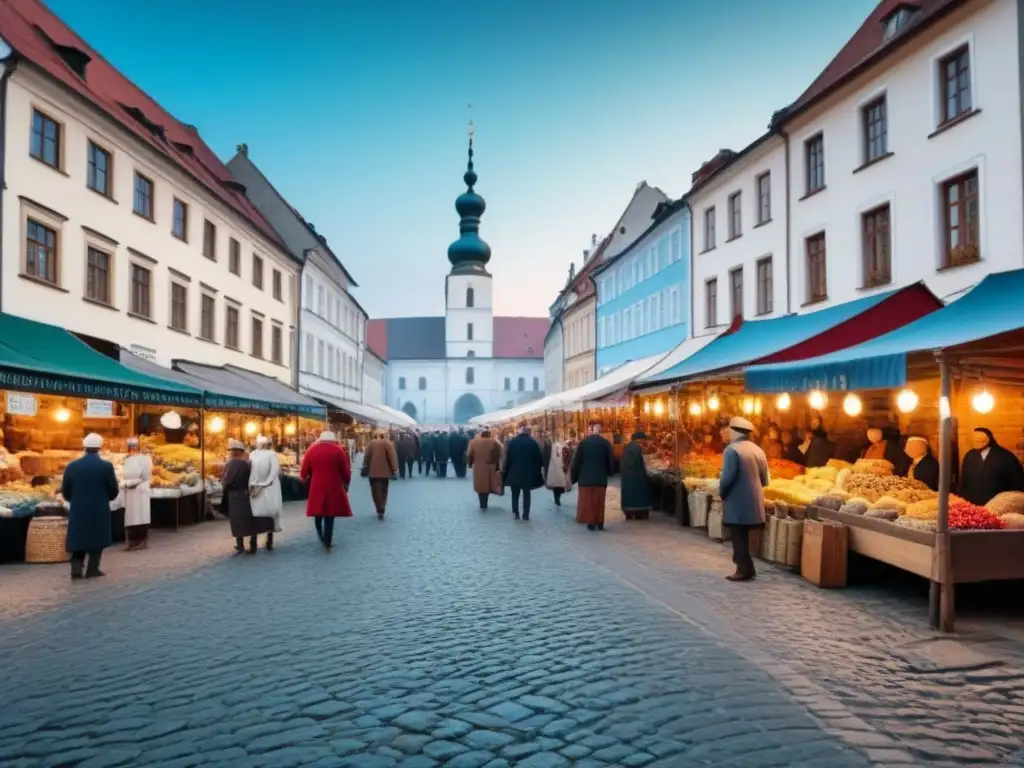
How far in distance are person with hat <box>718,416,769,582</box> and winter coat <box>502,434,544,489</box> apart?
7.53 m

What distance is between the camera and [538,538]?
1434 centimetres

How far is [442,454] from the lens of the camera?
35.2 metres

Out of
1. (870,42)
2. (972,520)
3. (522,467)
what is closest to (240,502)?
(522,467)

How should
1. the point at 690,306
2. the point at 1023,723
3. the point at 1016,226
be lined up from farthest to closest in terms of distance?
1. the point at 690,306
2. the point at 1016,226
3. the point at 1023,723

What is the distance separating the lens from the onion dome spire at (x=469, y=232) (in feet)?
314

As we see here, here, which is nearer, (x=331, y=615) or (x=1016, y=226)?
(x=331, y=615)

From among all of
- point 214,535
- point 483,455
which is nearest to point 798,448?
point 483,455

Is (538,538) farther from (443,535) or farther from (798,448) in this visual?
(798,448)

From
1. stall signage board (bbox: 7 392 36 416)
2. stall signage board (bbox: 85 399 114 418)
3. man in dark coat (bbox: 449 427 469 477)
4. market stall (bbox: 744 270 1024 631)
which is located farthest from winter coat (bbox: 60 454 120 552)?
man in dark coat (bbox: 449 427 469 477)

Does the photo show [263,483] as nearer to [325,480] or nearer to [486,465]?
[325,480]

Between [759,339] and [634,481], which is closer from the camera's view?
[759,339]

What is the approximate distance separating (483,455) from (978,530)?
1325cm

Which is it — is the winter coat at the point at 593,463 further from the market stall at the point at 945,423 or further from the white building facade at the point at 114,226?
the white building facade at the point at 114,226

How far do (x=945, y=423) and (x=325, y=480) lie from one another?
28.3 feet
